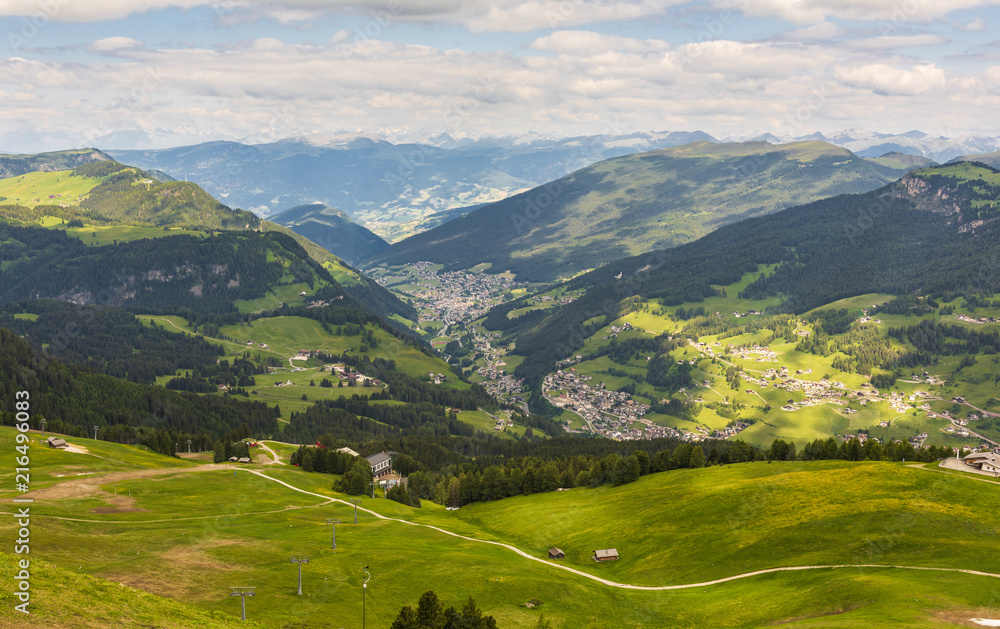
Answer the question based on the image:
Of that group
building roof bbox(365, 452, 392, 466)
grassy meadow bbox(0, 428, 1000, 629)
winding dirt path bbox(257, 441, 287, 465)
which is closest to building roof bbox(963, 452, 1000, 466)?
grassy meadow bbox(0, 428, 1000, 629)

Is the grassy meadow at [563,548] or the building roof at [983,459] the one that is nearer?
the grassy meadow at [563,548]

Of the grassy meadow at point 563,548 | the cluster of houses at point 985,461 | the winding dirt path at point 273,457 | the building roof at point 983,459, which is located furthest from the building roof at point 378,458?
the building roof at point 983,459

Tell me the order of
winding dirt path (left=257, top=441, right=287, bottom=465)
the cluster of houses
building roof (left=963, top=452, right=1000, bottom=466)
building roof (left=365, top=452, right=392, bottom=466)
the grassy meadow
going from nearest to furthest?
the grassy meadow → the cluster of houses → building roof (left=963, top=452, right=1000, bottom=466) → winding dirt path (left=257, top=441, right=287, bottom=465) → building roof (left=365, top=452, right=392, bottom=466)

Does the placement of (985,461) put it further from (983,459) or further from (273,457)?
(273,457)

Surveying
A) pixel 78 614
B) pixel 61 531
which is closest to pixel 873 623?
pixel 78 614

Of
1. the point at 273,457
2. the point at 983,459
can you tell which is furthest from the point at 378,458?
the point at 983,459

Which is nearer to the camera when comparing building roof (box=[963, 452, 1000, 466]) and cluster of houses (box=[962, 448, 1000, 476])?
cluster of houses (box=[962, 448, 1000, 476])

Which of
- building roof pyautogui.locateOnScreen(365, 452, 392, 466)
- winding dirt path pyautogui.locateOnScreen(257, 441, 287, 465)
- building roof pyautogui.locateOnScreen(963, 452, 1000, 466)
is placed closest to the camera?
building roof pyautogui.locateOnScreen(963, 452, 1000, 466)

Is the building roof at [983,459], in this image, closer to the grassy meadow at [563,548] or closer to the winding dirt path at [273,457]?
the grassy meadow at [563,548]

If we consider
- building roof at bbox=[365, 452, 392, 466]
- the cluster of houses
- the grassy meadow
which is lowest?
building roof at bbox=[365, 452, 392, 466]

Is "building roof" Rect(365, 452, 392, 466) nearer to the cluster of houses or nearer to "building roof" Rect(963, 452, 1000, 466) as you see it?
the cluster of houses

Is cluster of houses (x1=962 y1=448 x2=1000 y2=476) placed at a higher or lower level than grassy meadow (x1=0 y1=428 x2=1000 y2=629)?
higher
